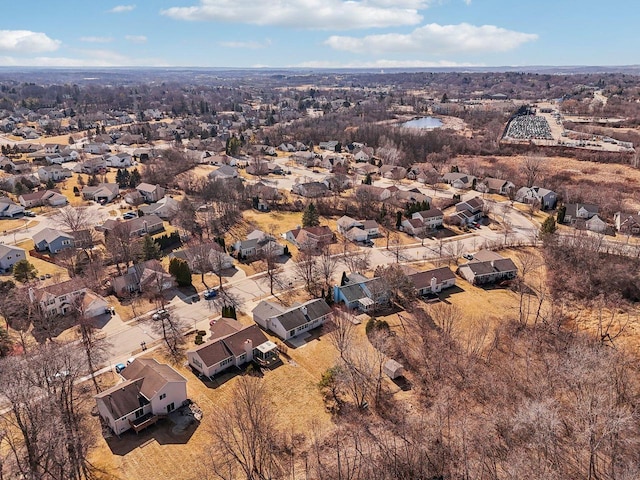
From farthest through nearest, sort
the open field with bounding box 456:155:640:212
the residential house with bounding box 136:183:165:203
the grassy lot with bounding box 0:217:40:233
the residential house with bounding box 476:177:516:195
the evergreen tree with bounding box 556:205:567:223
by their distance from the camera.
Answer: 1. the residential house with bounding box 476:177:516:195
2. the open field with bounding box 456:155:640:212
3. the residential house with bounding box 136:183:165:203
4. the evergreen tree with bounding box 556:205:567:223
5. the grassy lot with bounding box 0:217:40:233

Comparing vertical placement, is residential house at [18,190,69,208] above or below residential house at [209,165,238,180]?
below

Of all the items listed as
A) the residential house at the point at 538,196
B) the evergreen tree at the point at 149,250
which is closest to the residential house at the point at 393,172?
the residential house at the point at 538,196

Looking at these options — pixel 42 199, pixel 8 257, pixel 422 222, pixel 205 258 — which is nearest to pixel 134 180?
pixel 42 199

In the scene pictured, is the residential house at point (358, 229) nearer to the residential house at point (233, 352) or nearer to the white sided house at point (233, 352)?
the residential house at point (233, 352)

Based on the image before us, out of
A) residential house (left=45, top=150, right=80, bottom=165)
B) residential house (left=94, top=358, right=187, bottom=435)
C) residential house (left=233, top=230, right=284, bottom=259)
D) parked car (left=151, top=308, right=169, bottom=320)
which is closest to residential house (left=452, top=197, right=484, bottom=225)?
residential house (left=233, top=230, right=284, bottom=259)

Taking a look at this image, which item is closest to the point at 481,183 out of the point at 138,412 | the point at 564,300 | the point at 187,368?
the point at 564,300

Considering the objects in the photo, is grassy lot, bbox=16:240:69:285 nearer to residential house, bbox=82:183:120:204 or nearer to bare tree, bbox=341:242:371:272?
residential house, bbox=82:183:120:204
